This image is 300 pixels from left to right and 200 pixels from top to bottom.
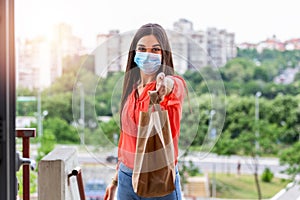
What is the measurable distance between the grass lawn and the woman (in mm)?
3752

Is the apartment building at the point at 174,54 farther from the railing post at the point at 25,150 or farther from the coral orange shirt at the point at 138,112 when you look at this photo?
the railing post at the point at 25,150

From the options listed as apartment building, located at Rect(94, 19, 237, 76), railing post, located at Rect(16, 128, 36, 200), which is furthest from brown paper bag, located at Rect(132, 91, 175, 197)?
railing post, located at Rect(16, 128, 36, 200)

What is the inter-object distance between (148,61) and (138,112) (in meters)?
0.15

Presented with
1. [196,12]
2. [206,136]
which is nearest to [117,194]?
[206,136]

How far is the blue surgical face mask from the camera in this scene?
1.39m

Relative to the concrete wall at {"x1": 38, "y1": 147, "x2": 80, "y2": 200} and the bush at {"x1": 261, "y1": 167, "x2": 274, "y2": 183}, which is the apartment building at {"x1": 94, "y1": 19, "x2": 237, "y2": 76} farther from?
the bush at {"x1": 261, "y1": 167, "x2": 274, "y2": 183}

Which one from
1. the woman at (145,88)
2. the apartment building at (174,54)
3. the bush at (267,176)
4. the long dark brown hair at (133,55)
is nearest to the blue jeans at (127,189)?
the woman at (145,88)

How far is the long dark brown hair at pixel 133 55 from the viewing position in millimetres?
1415

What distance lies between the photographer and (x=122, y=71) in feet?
5.15

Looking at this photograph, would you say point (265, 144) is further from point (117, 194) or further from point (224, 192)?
point (117, 194)

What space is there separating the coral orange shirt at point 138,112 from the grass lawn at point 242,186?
376 cm

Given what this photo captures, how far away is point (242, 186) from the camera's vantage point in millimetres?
5352

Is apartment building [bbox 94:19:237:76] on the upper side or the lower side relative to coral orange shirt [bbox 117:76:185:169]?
upper

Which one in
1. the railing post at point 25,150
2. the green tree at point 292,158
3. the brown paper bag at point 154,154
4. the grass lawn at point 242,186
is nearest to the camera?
the brown paper bag at point 154,154
